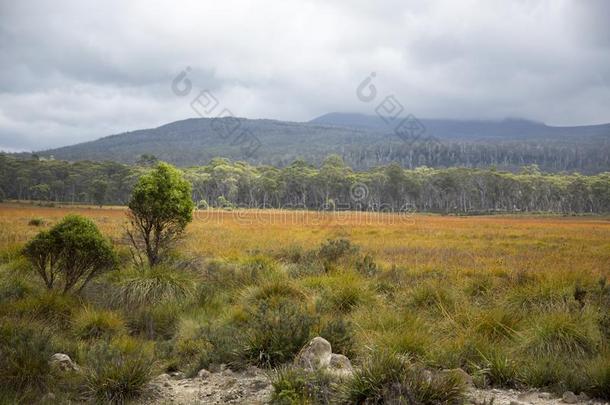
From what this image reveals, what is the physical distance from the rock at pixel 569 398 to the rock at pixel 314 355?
2.64m

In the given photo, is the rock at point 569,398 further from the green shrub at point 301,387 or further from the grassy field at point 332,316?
the green shrub at point 301,387

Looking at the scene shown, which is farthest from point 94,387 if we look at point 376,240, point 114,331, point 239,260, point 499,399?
point 376,240

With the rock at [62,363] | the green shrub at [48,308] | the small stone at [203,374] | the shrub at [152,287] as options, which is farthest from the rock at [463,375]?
the green shrub at [48,308]

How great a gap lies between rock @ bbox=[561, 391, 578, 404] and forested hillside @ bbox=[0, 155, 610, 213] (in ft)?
300

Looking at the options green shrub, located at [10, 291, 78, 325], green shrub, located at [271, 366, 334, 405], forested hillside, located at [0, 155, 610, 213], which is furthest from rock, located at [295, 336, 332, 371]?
forested hillside, located at [0, 155, 610, 213]

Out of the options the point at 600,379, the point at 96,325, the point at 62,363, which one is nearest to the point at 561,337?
the point at 600,379

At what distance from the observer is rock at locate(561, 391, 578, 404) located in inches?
203

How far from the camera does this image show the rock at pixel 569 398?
203 inches

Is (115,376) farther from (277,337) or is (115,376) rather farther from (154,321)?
(154,321)

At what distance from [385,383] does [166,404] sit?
2392 mm

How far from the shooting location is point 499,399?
17.3 feet

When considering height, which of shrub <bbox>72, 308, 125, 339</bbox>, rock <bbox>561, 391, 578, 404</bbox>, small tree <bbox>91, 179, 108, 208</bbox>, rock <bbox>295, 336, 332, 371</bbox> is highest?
small tree <bbox>91, 179, 108, 208</bbox>

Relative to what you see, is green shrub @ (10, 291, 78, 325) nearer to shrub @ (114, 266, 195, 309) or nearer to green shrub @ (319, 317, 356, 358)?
shrub @ (114, 266, 195, 309)

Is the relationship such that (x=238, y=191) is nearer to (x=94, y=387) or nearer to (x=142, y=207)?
(x=142, y=207)
